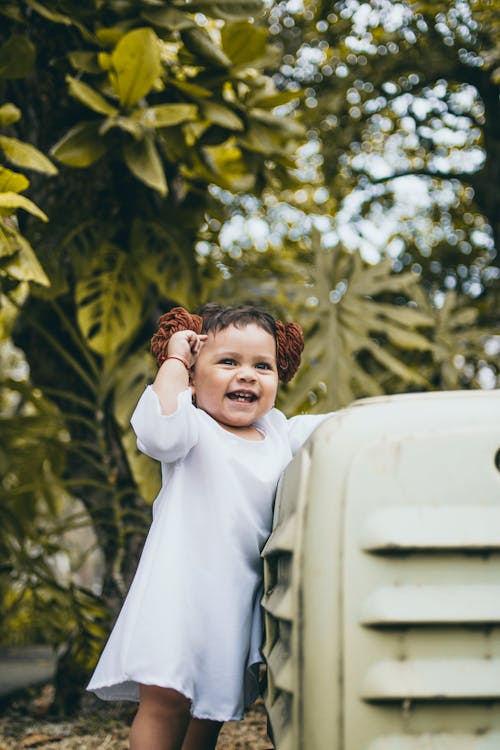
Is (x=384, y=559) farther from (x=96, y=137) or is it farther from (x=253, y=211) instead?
(x=253, y=211)

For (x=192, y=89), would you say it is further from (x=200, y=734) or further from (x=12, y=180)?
(x=200, y=734)

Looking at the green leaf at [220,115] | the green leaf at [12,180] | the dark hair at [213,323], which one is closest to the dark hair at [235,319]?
the dark hair at [213,323]

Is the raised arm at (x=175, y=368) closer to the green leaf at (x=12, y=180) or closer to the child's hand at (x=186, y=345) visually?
the child's hand at (x=186, y=345)

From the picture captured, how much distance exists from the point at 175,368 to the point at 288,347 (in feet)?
1.12

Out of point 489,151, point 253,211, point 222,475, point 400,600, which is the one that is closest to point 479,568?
point 400,600

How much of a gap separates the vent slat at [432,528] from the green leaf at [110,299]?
1686mm

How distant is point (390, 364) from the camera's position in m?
2.97

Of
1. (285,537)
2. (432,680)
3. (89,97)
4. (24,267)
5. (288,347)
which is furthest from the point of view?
(89,97)

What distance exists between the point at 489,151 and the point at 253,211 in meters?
1.41

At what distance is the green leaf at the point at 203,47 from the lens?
259 centimetres

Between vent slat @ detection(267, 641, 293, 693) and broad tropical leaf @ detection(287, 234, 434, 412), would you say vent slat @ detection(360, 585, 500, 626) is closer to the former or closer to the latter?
vent slat @ detection(267, 641, 293, 693)

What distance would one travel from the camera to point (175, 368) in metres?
1.58

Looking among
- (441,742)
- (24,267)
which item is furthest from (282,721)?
(24,267)

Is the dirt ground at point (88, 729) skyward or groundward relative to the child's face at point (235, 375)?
groundward
